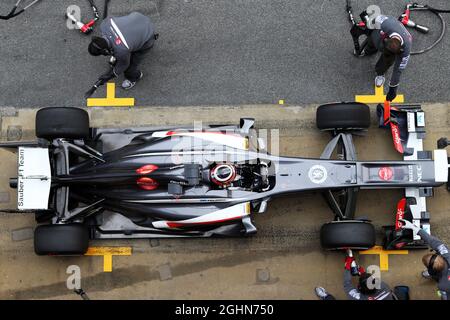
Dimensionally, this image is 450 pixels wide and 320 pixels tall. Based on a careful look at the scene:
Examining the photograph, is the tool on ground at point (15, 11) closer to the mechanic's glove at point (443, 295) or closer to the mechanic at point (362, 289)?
the mechanic at point (362, 289)

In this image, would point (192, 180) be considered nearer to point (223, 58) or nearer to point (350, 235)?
point (350, 235)

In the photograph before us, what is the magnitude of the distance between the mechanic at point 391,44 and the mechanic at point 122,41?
8.64 ft

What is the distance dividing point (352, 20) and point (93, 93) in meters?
3.44

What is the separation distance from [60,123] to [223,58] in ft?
7.29

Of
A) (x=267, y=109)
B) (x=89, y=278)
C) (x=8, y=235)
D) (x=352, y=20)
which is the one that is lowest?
(x=89, y=278)

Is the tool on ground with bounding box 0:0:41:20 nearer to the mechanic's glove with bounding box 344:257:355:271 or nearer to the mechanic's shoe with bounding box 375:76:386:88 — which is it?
the mechanic's shoe with bounding box 375:76:386:88

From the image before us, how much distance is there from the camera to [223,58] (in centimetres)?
686

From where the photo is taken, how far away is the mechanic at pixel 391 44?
18.8 feet

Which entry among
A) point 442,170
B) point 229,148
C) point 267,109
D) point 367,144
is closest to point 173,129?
point 229,148

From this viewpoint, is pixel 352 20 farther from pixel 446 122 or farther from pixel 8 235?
pixel 8 235

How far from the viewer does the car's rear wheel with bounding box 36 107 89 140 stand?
19.6ft

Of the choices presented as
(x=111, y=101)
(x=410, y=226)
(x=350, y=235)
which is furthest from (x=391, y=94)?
(x=111, y=101)

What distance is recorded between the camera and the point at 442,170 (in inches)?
234

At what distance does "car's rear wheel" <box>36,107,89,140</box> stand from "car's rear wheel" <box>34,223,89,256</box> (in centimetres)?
102
